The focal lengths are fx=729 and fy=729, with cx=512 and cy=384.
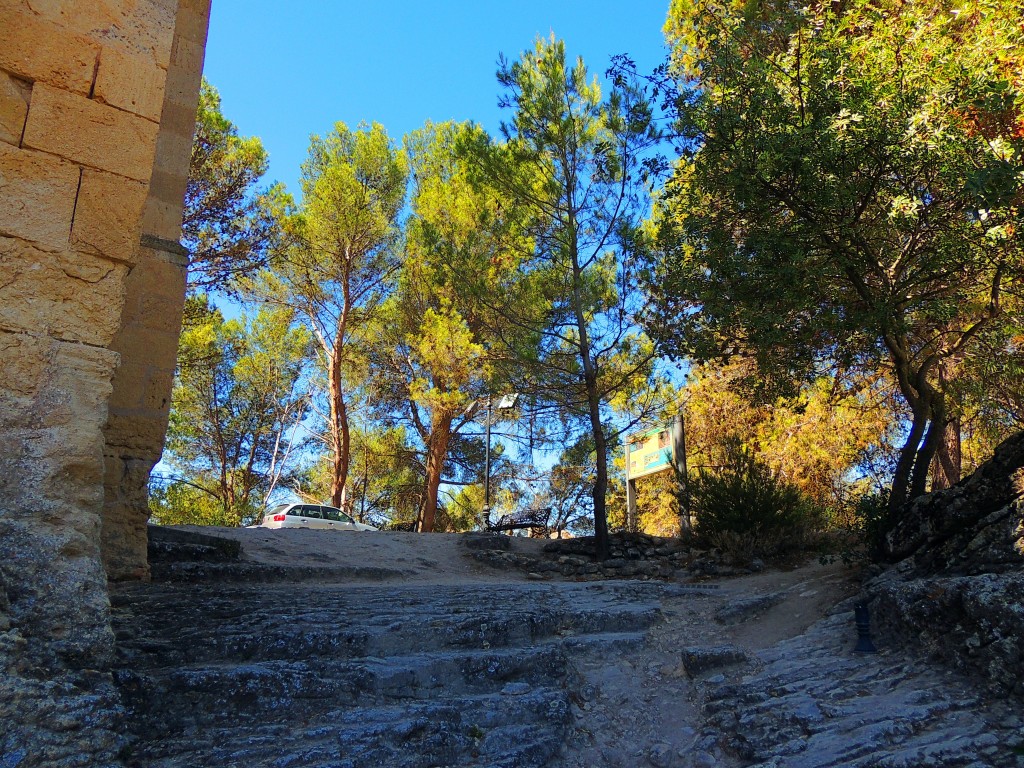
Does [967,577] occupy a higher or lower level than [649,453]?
lower

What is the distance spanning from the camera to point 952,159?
5605 millimetres

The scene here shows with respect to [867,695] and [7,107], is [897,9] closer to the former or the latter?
[867,695]

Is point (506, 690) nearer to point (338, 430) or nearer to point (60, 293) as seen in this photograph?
point (60, 293)

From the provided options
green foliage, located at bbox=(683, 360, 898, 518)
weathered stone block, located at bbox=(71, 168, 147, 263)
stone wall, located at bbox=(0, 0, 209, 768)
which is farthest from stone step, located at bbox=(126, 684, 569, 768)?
green foliage, located at bbox=(683, 360, 898, 518)

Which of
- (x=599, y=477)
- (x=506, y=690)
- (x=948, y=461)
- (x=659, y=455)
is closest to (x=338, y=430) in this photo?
(x=659, y=455)

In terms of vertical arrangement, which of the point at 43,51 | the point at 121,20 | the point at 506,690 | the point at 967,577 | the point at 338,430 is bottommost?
the point at 506,690

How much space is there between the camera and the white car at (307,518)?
597 inches

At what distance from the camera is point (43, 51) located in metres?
3.00

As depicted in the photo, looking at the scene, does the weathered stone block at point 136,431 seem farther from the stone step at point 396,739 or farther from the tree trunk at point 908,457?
the tree trunk at point 908,457

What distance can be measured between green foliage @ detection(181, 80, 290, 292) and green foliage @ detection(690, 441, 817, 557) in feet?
33.0

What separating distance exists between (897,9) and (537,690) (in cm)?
809

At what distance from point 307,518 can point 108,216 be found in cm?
1297

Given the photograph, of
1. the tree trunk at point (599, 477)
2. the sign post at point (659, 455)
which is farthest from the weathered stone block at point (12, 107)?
the sign post at point (659, 455)

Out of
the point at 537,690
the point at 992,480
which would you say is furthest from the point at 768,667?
the point at 992,480
